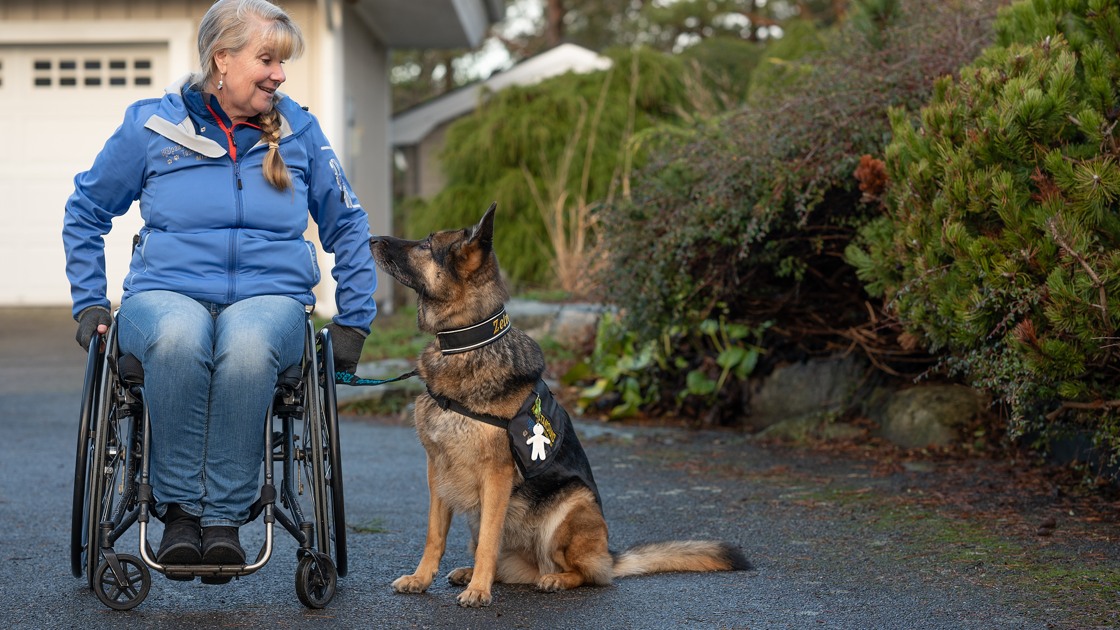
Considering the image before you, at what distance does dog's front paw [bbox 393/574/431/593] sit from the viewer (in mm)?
3951

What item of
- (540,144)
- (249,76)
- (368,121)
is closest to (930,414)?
(249,76)

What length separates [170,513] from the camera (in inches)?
140

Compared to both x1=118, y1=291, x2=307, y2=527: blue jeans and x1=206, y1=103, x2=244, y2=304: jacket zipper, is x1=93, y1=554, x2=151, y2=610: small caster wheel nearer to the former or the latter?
x1=118, y1=291, x2=307, y2=527: blue jeans

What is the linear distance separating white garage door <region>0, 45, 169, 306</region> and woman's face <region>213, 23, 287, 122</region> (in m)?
8.28

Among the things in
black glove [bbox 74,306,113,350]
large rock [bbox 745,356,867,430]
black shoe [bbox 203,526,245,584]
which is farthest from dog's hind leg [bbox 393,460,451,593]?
large rock [bbox 745,356,867,430]

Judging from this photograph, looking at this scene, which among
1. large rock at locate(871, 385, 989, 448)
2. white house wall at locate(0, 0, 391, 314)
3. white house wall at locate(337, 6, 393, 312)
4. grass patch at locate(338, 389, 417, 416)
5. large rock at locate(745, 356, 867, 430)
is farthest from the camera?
white house wall at locate(337, 6, 393, 312)

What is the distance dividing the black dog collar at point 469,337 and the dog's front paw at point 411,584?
0.77 m

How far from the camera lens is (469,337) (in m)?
4.00

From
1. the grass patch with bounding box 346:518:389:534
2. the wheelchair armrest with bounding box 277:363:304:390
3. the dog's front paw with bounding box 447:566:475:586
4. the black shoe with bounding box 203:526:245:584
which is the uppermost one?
the wheelchair armrest with bounding box 277:363:304:390

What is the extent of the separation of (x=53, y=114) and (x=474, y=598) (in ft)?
31.0

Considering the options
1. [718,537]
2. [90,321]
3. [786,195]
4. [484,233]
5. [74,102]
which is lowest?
[718,537]

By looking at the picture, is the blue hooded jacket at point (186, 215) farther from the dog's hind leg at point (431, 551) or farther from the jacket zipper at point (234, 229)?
the dog's hind leg at point (431, 551)

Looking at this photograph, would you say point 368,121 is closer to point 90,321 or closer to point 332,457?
point 90,321

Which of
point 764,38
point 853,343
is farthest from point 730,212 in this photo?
point 764,38
